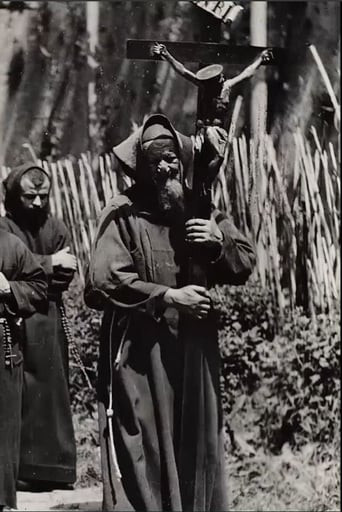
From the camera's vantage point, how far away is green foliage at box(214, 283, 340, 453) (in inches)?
235

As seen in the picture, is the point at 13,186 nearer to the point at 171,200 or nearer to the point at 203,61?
the point at 171,200

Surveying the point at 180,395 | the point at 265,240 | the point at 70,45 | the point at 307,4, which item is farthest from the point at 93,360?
the point at 307,4

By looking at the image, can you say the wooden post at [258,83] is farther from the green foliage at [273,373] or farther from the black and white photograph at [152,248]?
the green foliage at [273,373]

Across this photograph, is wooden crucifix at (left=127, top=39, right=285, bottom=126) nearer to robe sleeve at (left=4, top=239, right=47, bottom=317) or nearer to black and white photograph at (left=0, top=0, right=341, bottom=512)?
black and white photograph at (left=0, top=0, right=341, bottom=512)

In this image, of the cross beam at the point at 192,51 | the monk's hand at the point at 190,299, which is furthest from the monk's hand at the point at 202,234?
the cross beam at the point at 192,51

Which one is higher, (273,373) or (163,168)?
(163,168)

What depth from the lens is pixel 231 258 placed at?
5746 mm

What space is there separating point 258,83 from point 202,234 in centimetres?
79

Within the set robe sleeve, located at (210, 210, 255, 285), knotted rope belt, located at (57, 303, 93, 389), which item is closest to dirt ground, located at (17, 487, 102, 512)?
knotted rope belt, located at (57, 303, 93, 389)

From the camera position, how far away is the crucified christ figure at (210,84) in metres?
5.73

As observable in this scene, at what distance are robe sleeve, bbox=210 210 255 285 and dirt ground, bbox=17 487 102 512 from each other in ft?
3.56

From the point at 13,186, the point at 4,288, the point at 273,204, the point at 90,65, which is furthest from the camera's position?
the point at 273,204

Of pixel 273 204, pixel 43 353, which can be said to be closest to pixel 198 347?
pixel 43 353

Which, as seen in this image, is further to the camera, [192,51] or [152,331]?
[192,51]
